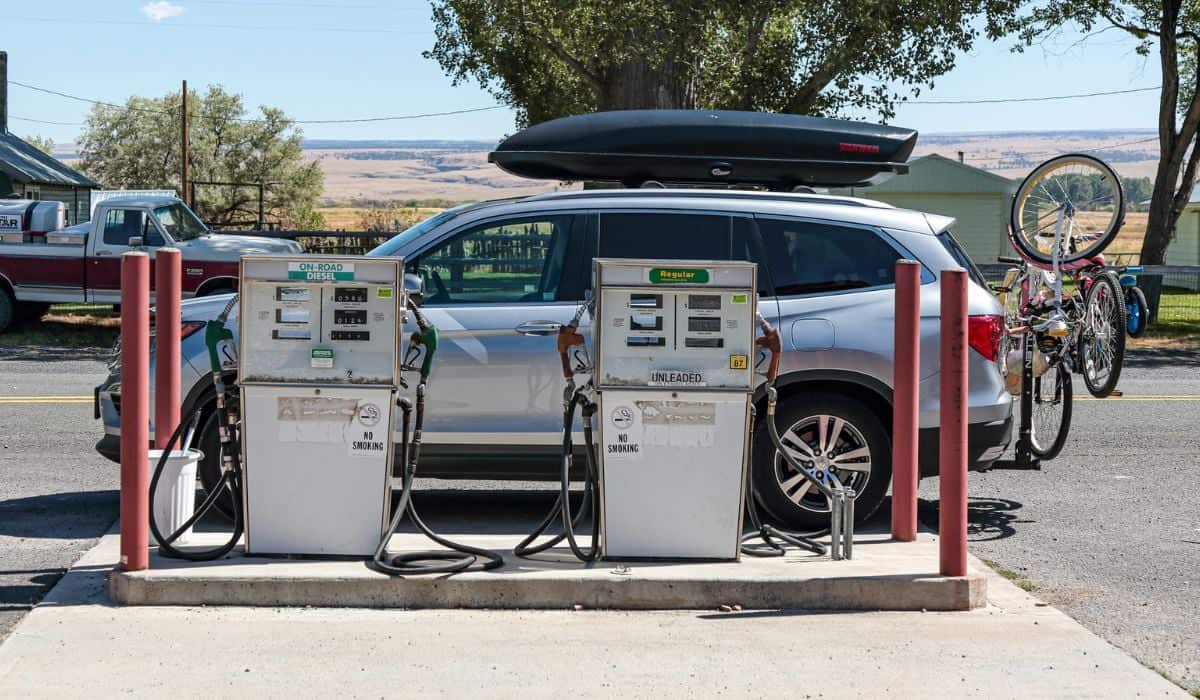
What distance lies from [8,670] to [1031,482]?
6.84 meters

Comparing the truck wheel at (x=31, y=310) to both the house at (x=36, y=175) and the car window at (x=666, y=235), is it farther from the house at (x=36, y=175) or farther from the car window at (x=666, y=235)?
the car window at (x=666, y=235)

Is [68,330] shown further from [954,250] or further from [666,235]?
[954,250]

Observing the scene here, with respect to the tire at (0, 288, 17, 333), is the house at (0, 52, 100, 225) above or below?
above

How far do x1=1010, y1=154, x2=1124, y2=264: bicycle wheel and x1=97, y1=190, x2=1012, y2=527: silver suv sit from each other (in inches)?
64.8

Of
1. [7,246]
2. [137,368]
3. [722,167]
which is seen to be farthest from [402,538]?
[7,246]

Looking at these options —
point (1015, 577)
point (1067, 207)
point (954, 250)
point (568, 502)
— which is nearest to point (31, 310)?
point (1067, 207)

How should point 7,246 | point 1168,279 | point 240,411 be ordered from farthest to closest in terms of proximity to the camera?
1. point 1168,279
2. point 7,246
3. point 240,411

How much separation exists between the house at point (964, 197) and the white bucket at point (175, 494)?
42318mm

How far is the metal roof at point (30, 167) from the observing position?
37.6 m

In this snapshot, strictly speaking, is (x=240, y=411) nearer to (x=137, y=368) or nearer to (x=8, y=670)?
(x=137, y=368)

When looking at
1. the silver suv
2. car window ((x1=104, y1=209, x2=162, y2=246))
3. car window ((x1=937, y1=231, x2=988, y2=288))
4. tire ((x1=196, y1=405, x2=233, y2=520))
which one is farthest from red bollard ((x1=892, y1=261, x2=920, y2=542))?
car window ((x1=104, y1=209, x2=162, y2=246))

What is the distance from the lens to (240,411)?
6.61m

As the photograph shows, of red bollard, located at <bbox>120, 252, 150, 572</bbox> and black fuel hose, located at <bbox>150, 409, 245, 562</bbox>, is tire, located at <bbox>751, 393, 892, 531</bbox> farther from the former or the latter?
red bollard, located at <bbox>120, 252, 150, 572</bbox>

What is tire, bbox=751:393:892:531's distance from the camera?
7.73 m
